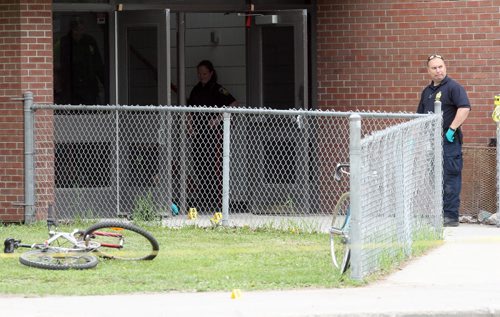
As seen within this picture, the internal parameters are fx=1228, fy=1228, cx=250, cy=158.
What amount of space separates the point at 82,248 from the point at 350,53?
5618 mm

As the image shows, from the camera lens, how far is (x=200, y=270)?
10.8 m

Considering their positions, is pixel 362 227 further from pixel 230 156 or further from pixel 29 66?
pixel 29 66

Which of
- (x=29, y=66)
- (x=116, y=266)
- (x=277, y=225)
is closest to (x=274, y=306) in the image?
(x=116, y=266)

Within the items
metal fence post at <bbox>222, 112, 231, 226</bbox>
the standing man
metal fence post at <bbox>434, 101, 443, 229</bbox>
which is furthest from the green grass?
the standing man

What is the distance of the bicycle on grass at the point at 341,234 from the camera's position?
10219 millimetres

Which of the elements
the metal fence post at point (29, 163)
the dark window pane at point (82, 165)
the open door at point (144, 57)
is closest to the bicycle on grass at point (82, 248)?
the metal fence post at point (29, 163)

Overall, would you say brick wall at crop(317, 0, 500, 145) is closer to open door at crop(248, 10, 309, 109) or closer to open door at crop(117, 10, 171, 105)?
open door at crop(248, 10, 309, 109)

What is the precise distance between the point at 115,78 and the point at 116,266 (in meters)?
4.63

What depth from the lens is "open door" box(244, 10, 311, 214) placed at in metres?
14.6

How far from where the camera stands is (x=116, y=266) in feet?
36.0

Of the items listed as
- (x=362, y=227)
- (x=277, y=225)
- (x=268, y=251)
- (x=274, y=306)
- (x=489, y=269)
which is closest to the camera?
(x=274, y=306)

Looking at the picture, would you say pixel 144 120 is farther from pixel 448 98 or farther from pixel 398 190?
pixel 398 190

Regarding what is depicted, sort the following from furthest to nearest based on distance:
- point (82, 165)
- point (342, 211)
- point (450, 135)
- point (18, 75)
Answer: point (82, 165), point (18, 75), point (450, 135), point (342, 211)

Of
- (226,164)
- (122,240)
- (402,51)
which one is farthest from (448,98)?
(122,240)
